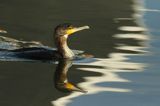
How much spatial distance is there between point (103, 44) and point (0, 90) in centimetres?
539

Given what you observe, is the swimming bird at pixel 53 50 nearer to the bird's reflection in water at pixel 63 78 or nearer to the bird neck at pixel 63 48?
the bird neck at pixel 63 48

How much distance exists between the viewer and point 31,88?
11930mm

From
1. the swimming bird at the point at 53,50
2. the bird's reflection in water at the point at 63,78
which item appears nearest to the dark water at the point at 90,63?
the bird's reflection in water at the point at 63,78

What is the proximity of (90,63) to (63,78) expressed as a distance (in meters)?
1.63

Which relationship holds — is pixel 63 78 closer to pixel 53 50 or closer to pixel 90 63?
pixel 90 63

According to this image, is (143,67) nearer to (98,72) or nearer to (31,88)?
(98,72)

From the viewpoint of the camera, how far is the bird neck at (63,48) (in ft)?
49.8

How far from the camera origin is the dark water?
11.4 meters

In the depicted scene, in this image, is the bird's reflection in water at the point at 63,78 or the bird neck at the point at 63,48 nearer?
the bird's reflection in water at the point at 63,78

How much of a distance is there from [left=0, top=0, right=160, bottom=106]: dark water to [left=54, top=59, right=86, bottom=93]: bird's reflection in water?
0.10 meters

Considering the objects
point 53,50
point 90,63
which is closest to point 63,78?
point 90,63

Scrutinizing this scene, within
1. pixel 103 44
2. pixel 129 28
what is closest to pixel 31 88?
pixel 103 44

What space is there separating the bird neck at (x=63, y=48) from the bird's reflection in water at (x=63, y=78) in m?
0.23

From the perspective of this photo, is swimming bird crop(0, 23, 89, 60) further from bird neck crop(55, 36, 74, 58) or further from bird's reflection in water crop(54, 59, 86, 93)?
bird's reflection in water crop(54, 59, 86, 93)
